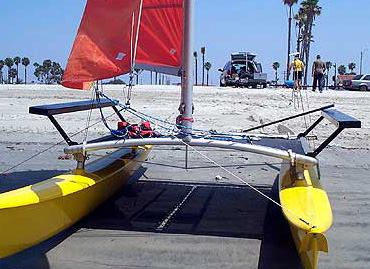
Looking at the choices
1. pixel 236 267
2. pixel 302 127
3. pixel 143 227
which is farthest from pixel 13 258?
pixel 302 127

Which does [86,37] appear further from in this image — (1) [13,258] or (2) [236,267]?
(2) [236,267]

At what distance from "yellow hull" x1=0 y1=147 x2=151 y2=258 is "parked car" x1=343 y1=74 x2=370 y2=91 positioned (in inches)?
1056

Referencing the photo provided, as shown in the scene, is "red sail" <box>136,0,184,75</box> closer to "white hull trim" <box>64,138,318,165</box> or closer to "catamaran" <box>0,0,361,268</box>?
"catamaran" <box>0,0,361,268</box>

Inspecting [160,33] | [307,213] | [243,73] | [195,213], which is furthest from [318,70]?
[307,213]

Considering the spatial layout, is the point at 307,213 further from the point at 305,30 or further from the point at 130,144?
the point at 305,30

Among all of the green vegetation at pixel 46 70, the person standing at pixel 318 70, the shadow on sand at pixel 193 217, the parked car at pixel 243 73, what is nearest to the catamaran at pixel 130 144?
the shadow on sand at pixel 193 217

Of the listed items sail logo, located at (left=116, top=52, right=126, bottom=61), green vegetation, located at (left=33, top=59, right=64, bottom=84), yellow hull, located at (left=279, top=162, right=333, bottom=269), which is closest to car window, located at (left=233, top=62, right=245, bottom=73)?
sail logo, located at (left=116, top=52, right=126, bottom=61)

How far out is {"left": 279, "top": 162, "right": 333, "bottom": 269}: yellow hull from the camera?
11.7ft

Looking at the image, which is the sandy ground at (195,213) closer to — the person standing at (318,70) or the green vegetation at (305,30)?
the green vegetation at (305,30)

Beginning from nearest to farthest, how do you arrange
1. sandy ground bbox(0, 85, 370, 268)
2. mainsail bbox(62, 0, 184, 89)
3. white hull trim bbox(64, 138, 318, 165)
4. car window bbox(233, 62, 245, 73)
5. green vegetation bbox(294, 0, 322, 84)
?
sandy ground bbox(0, 85, 370, 268), white hull trim bbox(64, 138, 318, 165), mainsail bbox(62, 0, 184, 89), green vegetation bbox(294, 0, 322, 84), car window bbox(233, 62, 245, 73)

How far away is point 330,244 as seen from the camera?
15.2 feet

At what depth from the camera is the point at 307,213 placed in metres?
3.86

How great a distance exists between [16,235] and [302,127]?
30.9 ft

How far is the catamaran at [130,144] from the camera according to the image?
12.5 feet
